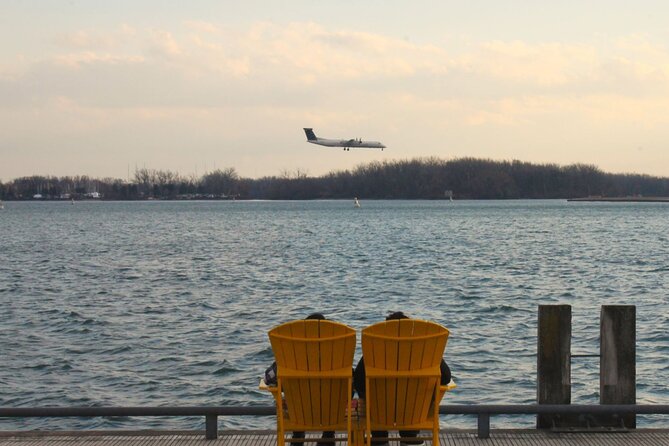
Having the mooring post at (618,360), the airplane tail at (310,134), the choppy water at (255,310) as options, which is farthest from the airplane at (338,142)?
the mooring post at (618,360)

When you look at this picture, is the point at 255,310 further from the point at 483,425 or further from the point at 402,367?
the point at 402,367

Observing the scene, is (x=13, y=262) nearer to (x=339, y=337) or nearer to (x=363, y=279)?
(x=363, y=279)

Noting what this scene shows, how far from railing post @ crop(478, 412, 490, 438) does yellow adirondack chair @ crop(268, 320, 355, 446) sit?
1710 millimetres

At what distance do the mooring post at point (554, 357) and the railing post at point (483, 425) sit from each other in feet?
2.11

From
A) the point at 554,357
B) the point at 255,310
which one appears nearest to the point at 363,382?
the point at 554,357

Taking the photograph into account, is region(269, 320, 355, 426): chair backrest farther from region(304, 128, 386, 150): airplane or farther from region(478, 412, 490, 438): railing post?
region(304, 128, 386, 150): airplane

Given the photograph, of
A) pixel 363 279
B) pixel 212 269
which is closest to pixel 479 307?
pixel 363 279

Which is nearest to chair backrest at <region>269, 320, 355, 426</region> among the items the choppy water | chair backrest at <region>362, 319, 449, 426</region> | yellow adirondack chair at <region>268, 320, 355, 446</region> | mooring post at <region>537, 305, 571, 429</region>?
yellow adirondack chair at <region>268, 320, 355, 446</region>

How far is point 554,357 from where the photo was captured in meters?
9.01

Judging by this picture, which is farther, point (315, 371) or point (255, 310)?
point (255, 310)

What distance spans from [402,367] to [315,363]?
0.61 metres

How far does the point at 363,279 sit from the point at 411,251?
2237cm

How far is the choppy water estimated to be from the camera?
17.7 m

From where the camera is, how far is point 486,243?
7338cm
